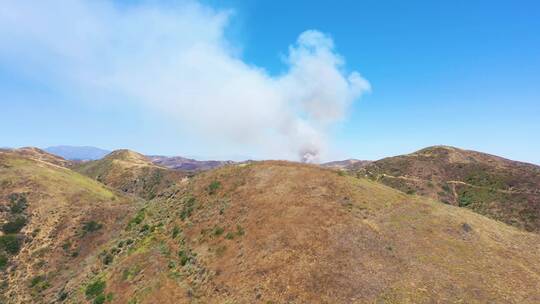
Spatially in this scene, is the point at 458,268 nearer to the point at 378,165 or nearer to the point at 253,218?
the point at 253,218

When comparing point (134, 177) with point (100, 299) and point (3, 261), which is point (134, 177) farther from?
point (100, 299)

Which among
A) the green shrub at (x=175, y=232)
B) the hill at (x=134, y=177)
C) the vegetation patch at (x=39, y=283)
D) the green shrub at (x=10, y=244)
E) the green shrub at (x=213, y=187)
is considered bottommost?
the vegetation patch at (x=39, y=283)

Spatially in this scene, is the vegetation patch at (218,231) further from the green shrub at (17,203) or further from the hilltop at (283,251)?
the green shrub at (17,203)

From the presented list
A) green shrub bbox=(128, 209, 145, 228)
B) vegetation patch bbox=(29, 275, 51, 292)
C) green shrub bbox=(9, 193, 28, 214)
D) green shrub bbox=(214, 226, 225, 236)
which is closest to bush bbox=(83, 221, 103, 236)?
vegetation patch bbox=(29, 275, 51, 292)

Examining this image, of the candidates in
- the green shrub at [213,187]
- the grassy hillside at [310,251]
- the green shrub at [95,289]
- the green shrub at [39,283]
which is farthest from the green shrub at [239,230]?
the green shrub at [39,283]

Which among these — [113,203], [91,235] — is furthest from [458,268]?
[113,203]

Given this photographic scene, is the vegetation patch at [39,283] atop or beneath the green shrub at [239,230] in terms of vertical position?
beneath

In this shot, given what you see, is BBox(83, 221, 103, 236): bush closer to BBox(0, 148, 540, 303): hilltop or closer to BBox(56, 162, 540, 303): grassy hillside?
BBox(0, 148, 540, 303): hilltop
